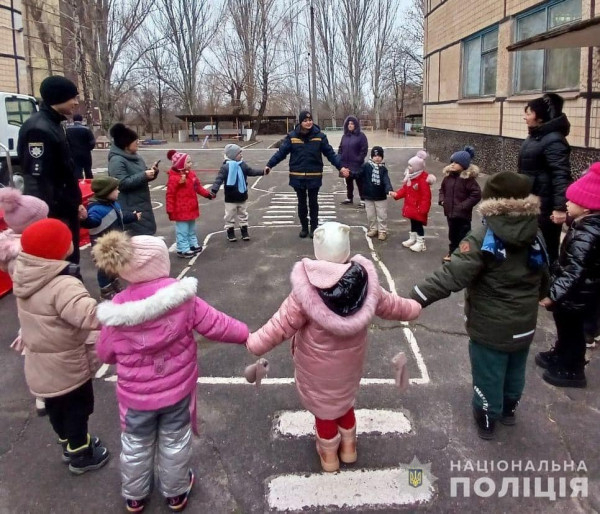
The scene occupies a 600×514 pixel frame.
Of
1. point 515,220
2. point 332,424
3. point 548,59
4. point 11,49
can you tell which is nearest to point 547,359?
point 515,220

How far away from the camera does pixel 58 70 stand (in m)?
31.2

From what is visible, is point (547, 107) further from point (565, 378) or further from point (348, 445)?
point (348, 445)

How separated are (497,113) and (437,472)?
1181 cm

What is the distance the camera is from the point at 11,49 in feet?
73.2

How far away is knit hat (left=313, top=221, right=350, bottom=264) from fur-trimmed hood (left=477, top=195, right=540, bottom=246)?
0.94 m

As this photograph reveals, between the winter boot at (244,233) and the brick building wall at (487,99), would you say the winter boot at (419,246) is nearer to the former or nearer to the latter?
the winter boot at (244,233)

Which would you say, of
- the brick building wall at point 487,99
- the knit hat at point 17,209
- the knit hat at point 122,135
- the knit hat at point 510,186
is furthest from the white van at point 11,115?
the knit hat at point 510,186

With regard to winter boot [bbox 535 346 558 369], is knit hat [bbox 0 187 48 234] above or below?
above

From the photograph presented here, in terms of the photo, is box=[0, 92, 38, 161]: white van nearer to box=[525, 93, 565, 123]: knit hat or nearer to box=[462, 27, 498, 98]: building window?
box=[462, 27, 498, 98]: building window

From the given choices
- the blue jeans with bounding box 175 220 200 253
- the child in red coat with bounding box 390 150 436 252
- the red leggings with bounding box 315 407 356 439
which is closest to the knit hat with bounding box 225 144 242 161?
the blue jeans with bounding box 175 220 200 253

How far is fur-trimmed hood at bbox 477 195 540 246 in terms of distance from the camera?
285 centimetres

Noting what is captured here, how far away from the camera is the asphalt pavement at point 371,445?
2.71 metres

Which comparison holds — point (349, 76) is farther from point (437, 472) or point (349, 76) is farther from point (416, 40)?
point (437, 472)

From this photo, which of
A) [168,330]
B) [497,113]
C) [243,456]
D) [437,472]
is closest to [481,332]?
[437,472]
